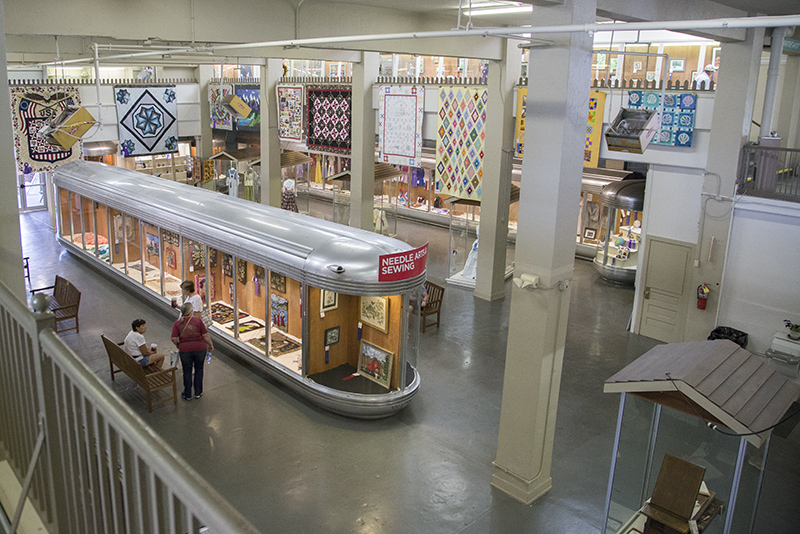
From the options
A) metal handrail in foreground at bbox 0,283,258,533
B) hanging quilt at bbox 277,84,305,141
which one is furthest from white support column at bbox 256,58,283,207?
metal handrail in foreground at bbox 0,283,258,533

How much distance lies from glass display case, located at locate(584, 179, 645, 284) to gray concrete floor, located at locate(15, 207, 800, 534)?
12.5ft

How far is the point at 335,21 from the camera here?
1071 cm

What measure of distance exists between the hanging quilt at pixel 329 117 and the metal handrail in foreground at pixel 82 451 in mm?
14699

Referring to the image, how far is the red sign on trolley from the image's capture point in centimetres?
923

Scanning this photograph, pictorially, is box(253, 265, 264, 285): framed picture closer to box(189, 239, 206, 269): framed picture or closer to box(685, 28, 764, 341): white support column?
box(189, 239, 206, 269): framed picture

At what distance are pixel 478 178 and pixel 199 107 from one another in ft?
41.8

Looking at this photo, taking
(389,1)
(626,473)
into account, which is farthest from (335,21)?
(626,473)

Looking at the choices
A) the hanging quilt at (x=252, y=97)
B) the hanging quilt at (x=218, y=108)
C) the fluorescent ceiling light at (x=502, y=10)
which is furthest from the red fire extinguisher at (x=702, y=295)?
the hanging quilt at (x=218, y=108)

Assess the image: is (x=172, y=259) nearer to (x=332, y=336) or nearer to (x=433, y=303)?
(x=332, y=336)

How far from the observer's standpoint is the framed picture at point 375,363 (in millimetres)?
9805

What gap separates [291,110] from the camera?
59.6ft

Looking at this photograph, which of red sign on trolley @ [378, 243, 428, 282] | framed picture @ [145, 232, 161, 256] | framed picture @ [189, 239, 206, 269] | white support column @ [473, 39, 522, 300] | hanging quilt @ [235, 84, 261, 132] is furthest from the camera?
hanging quilt @ [235, 84, 261, 132]

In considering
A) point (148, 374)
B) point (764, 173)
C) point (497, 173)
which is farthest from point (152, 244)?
point (764, 173)

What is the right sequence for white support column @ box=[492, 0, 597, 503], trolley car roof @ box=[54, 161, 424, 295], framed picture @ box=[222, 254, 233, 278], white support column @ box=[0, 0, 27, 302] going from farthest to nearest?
Result: framed picture @ box=[222, 254, 233, 278], trolley car roof @ box=[54, 161, 424, 295], white support column @ box=[492, 0, 597, 503], white support column @ box=[0, 0, 27, 302]
